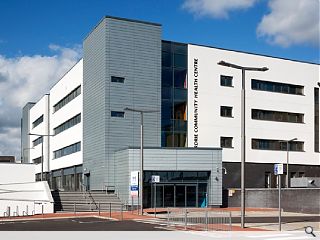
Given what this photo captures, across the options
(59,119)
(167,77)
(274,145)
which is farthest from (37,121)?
(274,145)

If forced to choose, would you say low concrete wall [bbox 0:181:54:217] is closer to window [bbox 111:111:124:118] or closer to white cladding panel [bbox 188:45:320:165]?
window [bbox 111:111:124:118]

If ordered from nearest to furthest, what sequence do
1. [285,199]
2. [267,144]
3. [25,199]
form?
[285,199]
[25,199]
[267,144]

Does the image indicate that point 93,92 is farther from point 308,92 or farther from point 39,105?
point 39,105

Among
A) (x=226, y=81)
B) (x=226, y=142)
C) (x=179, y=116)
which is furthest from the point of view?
(x=226, y=81)

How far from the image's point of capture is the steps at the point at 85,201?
44906 mm

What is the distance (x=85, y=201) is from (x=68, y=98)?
22.3 m

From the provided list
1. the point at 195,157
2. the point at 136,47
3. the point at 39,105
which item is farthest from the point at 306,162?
the point at 39,105

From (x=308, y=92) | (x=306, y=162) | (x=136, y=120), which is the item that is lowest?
(x=306, y=162)

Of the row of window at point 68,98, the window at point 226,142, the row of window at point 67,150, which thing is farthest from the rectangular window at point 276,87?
the row of window at point 67,150

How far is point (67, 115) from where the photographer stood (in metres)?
66.1

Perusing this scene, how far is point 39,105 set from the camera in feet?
278

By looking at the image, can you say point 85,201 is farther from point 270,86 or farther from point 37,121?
point 37,121

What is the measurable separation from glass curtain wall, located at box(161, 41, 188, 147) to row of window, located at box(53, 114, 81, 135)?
12.4 meters

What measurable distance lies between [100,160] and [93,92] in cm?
697
